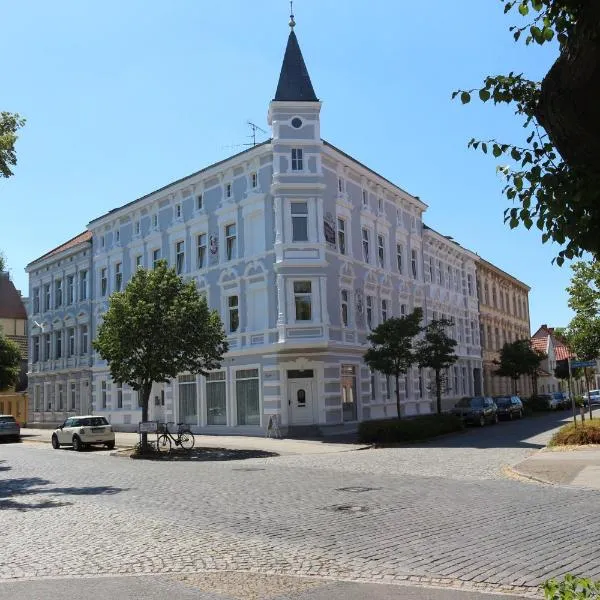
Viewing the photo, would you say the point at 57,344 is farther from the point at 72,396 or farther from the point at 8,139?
the point at 8,139

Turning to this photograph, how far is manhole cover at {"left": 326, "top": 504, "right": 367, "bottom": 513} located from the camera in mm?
10789

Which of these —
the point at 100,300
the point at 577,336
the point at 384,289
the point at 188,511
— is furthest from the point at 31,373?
the point at 188,511

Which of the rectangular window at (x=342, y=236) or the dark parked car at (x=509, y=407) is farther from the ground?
the rectangular window at (x=342, y=236)

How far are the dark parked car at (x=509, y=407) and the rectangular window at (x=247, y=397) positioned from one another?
54.8 feet

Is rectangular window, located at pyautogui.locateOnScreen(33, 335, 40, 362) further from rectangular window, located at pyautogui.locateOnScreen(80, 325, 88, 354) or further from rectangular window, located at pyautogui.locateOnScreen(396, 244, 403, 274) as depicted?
rectangular window, located at pyautogui.locateOnScreen(396, 244, 403, 274)

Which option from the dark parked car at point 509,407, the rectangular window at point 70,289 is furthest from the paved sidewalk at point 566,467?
the rectangular window at point 70,289

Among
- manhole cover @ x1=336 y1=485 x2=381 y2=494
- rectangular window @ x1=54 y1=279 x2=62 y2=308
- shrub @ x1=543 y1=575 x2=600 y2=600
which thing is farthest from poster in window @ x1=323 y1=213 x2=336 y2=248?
shrub @ x1=543 y1=575 x2=600 y2=600

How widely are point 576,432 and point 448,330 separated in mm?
25317

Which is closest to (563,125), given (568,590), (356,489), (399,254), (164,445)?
(568,590)

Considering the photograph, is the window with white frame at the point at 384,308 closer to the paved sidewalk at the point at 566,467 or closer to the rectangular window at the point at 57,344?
the paved sidewalk at the point at 566,467

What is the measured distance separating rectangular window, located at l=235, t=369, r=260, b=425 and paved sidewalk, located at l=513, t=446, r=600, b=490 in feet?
47.5

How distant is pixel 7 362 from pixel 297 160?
23.8 m

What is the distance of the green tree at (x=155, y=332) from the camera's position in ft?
78.2

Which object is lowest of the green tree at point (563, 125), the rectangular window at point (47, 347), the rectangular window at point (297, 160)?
the green tree at point (563, 125)
